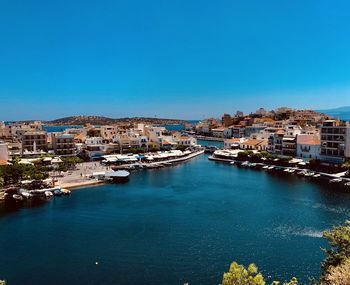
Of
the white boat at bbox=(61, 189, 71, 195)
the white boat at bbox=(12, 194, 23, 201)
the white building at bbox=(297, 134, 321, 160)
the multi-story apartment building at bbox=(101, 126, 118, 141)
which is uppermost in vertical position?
the multi-story apartment building at bbox=(101, 126, 118, 141)

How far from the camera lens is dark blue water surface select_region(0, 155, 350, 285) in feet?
56.0

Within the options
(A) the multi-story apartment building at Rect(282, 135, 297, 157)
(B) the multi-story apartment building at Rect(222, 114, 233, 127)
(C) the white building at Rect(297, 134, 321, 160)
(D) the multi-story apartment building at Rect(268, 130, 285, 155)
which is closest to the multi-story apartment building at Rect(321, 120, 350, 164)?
A: (C) the white building at Rect(297, 134, 321, 160)

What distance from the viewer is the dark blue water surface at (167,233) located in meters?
17.1

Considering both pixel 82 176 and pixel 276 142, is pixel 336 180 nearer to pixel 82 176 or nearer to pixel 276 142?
pixel 276 142

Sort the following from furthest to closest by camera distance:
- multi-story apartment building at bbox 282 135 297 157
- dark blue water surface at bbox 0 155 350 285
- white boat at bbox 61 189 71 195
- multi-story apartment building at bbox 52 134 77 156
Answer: multi-story apartment building at bbox 52 134 77 156, multi-story apartment building at bbox 282 135 297 157, white boat at bbox 61 189 71 195, dark blue water surface at bbox 0 155 350 285

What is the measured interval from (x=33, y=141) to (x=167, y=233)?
1522 inches

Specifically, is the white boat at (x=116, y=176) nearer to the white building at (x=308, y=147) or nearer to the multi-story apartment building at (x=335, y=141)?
the white building at (x=308, y=147)

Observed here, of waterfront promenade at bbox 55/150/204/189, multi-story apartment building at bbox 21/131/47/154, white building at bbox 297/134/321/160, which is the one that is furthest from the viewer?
multi-story apartment building at bbox 21/131/47/154

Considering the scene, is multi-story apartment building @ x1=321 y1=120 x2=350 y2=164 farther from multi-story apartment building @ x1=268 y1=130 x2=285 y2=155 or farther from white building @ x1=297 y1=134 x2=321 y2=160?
multi-story apartment building @ x1=268 y1=130 x2=285 y2=155

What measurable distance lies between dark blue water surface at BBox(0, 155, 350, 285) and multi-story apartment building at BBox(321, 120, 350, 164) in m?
9.71

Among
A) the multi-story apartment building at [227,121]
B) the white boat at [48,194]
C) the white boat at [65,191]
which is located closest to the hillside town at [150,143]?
the white boat at [48,194]

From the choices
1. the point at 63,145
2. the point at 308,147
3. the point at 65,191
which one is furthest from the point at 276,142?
the point at 65,191

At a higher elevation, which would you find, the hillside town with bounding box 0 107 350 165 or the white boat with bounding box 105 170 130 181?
the hillside town with bounding box 0 107 350 165

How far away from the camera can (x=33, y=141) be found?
53781 mm
